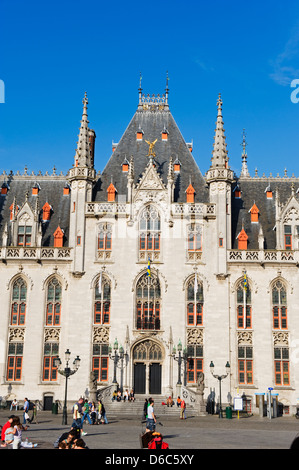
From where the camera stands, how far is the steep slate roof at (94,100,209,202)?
51.4 meters

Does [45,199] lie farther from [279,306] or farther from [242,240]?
[279,306]

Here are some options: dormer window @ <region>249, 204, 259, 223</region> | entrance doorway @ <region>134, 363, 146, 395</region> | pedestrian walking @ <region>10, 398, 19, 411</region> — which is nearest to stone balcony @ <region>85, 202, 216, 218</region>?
dormer window @ <region>249, 204, 259, 223</region>

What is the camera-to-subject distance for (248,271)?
4800cm

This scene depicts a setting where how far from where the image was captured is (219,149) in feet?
167

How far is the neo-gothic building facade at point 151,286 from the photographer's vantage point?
4628 cm

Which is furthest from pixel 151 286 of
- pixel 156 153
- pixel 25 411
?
pixel 25 411

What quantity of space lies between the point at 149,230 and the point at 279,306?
13.5m

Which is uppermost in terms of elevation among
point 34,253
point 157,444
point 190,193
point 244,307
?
point 190,193

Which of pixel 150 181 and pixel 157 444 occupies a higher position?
pixel 150 181

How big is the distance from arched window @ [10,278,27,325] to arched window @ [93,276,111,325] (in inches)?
255
